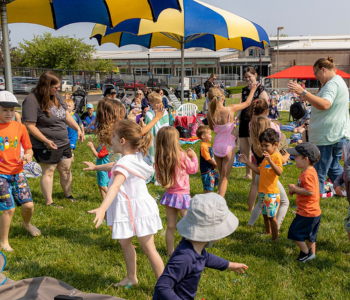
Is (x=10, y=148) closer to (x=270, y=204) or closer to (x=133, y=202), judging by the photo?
(x=133, y=202)

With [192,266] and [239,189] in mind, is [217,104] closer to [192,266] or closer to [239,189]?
[239,189]

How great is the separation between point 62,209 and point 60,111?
4.77 feet

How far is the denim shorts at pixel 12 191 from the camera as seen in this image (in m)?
3.67

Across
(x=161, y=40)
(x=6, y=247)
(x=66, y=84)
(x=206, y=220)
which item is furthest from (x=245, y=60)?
(x=206, y=220)

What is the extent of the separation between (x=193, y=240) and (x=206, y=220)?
0.15m

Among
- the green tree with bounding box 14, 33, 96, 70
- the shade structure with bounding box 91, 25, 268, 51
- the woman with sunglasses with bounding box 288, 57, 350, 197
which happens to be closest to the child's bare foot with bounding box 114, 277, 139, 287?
the woman with sunglasses with bounding box 288, 57, 350, 197

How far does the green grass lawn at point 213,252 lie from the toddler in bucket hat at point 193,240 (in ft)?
3.65

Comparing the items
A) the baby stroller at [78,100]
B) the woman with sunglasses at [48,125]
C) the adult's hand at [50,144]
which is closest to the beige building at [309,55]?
the baby stroller at [78,100]

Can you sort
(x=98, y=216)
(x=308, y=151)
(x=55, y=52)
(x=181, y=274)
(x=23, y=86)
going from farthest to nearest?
(x=55, y=52) → (x=23, y=86) → (x=308, y=151) → (x=98, y=216) → (x=181, y=274)

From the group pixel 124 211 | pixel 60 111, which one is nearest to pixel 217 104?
pixel 60 111

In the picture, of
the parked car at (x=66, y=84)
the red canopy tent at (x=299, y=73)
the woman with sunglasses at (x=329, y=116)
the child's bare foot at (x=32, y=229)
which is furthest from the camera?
the parked car at (x=66, y=84)

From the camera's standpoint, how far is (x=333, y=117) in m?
4.60

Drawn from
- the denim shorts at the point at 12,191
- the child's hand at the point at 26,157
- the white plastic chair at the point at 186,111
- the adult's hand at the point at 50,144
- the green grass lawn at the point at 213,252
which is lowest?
the green grass lawn at the point at 213,252

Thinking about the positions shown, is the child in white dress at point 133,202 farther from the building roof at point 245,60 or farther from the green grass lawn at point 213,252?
the building roof at point 245,60
